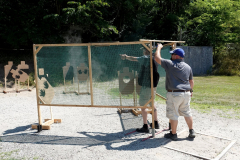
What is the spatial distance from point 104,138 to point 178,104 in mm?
1766

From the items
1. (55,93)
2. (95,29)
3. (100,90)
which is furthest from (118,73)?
(95,29)

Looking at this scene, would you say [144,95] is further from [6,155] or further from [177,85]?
[6,155]

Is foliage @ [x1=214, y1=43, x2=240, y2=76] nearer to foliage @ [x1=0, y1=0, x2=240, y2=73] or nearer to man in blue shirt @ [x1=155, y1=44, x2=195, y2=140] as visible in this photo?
foliage @ [x1=0, y1=0, x2=240, y2=73]

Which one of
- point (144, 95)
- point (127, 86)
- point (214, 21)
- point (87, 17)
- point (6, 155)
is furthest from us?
point (214, 21)

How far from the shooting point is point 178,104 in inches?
168

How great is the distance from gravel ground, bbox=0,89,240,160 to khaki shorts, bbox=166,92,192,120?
1.86ft

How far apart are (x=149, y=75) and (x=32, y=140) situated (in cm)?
293

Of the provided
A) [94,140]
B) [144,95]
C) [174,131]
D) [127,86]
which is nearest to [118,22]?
[127,86]

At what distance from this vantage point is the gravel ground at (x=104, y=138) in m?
3.89

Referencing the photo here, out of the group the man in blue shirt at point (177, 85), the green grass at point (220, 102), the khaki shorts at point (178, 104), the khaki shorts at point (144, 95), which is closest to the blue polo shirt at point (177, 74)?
the man in blue shirt at point (177, 85)

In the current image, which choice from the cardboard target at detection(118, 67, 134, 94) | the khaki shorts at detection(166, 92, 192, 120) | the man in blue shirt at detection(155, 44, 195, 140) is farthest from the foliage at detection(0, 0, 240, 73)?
the khaki shorts at detection(166, 92, 192, 120)

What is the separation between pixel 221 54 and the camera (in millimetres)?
17828

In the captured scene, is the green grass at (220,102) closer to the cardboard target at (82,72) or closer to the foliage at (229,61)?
the cardboard target at (82,72)

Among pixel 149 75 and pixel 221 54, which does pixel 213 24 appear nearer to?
pixel 221 54
